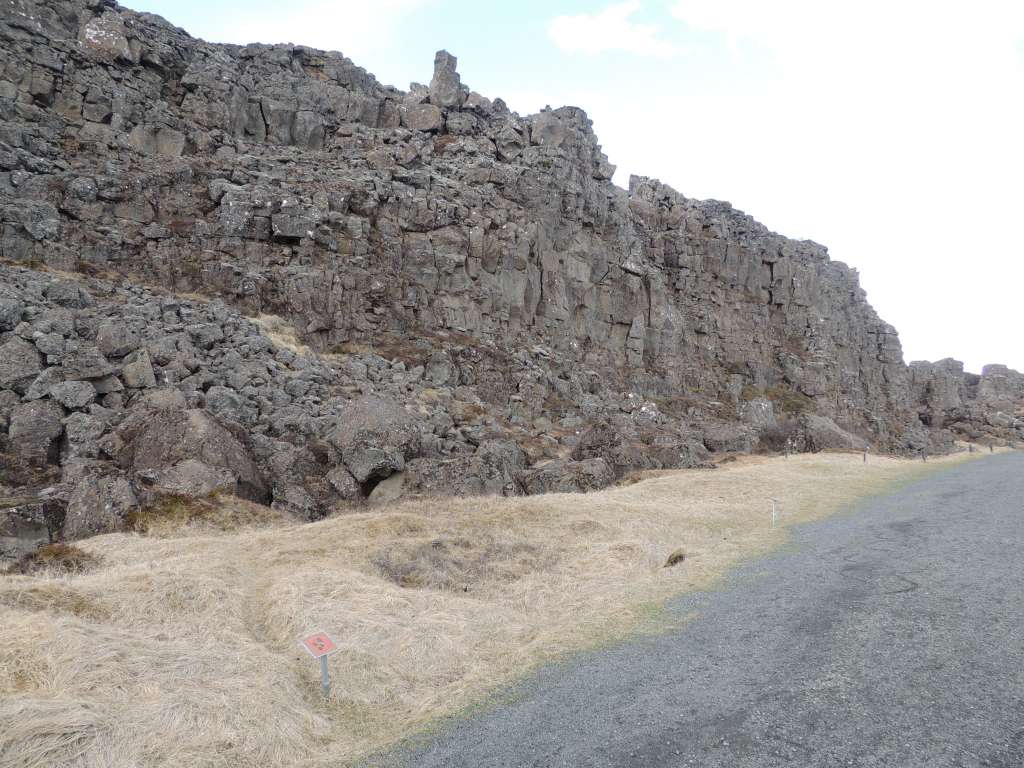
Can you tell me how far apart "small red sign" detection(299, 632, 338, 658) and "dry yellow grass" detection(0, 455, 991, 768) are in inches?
23.7

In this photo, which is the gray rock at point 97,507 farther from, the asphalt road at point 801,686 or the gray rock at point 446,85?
the gray rock at point 446,85

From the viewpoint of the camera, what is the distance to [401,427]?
68.6ft

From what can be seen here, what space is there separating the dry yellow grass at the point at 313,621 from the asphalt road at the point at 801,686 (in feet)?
3.16

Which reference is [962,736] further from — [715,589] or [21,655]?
[21,655]

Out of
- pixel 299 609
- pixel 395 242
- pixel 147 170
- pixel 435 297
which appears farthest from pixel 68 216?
pixel 299 609

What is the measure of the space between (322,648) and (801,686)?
5.90m

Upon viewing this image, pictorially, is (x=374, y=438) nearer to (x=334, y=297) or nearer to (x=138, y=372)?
(x=138, y=372)

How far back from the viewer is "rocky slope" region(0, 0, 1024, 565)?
61.8ft

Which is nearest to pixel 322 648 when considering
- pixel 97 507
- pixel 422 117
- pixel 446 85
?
pixel 97 507

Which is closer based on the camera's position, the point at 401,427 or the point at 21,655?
the point at 21,655

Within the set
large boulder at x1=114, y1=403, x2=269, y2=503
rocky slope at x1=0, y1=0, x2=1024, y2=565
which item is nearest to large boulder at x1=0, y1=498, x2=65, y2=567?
rocky slope at x1=0, y1=0, x2=1024, y2=565

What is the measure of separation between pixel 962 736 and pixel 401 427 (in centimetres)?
1724

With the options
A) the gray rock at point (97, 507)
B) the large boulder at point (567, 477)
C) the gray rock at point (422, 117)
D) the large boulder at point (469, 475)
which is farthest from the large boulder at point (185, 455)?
the gray rock at point (422, 117)

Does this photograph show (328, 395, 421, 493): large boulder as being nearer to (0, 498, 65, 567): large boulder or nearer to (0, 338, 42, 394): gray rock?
(0, 498, 65, 567): large boulder
